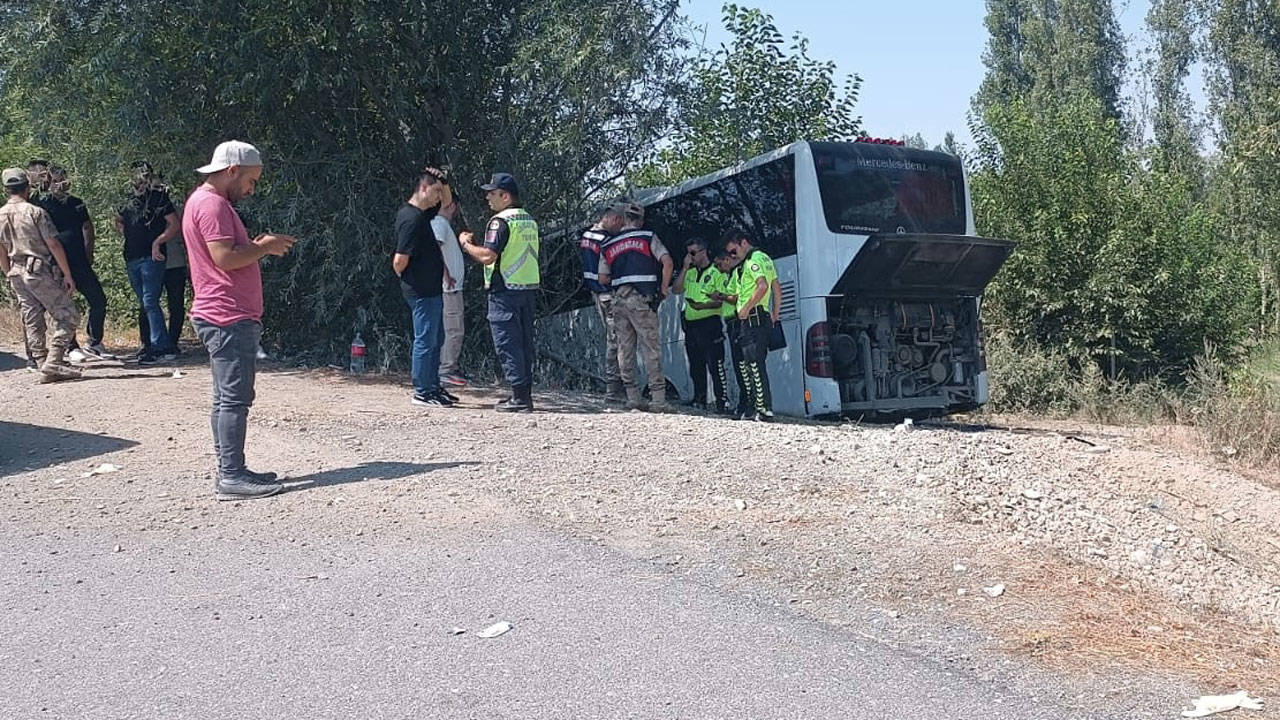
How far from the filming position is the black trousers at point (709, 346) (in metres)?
11.7

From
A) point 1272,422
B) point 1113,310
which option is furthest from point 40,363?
point 1113,310

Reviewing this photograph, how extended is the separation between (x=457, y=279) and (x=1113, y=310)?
10775 millimetres

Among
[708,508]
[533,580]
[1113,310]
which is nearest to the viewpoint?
[533,580]

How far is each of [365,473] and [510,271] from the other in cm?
274

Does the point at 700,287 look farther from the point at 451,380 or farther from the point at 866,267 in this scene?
the point at 451,380

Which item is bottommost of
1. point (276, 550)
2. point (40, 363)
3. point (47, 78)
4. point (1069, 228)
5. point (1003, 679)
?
point (1003, 679)

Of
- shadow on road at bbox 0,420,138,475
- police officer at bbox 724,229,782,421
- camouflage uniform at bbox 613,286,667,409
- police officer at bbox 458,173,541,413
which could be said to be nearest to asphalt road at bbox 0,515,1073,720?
shadow on road at bbox 0,420,138,475

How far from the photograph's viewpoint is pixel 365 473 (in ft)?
24.6

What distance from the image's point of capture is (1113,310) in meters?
17.4

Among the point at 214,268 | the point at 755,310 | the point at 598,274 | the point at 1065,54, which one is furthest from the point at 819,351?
→ the point at 1065,54

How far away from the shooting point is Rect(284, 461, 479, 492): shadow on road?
286 inches

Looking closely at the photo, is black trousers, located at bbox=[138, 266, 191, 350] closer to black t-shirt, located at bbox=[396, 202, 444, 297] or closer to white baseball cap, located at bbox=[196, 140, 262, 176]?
black t-shirt, located at bbox=[396, 202, 444, 297]

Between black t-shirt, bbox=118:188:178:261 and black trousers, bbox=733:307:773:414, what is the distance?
5.82m

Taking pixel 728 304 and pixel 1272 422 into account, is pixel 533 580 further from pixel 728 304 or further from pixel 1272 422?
pixel 1272 422
